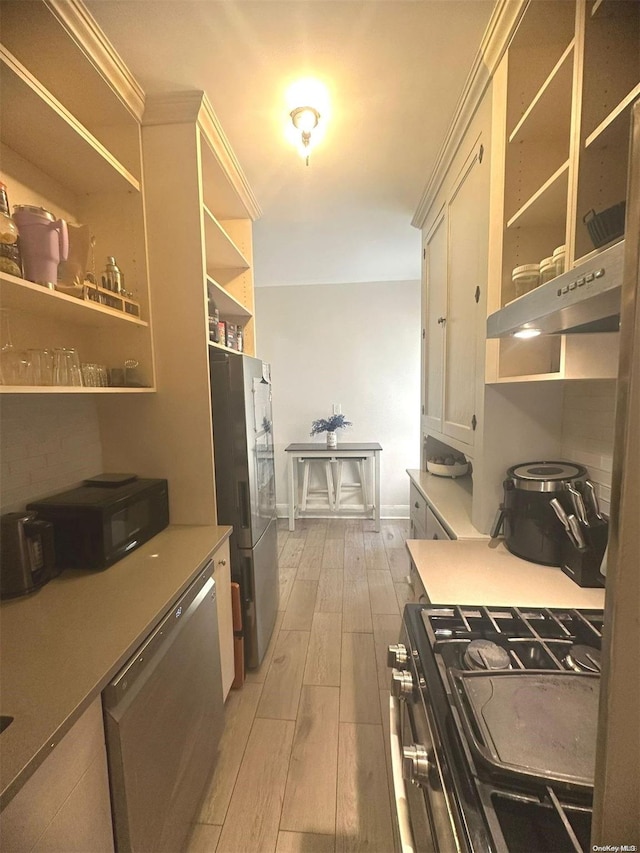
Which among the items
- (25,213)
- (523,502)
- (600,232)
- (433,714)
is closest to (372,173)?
(600,232)

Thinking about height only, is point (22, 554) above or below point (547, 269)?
below

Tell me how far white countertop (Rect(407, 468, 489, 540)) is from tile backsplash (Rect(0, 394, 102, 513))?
1640mm

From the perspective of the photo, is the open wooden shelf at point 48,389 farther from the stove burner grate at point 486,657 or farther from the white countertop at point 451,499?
the white countertop at point 451,499

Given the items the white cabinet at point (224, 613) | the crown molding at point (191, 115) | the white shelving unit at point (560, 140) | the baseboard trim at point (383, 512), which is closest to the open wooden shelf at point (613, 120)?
the white shelving unit at point (560, 140)

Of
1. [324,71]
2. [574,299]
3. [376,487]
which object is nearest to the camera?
[574,299]

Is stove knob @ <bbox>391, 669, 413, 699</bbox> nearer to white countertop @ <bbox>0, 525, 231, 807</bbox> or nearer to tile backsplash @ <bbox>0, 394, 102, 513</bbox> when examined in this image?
white countertop @ <bbox>0, 525, 231, 807</bbox>

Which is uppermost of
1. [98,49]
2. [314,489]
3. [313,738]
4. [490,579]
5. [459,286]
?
[98,49]

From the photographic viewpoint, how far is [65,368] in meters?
1.19

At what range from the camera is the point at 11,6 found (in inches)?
39.7

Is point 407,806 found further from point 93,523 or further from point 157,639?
point 93,523

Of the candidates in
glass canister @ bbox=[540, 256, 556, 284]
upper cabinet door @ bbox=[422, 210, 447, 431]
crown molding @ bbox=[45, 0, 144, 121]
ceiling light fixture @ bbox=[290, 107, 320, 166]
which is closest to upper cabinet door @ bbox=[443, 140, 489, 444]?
upper cabinet door @ bbox=[422, 210, 447, 431]

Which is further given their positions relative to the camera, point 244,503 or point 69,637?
point 244,503

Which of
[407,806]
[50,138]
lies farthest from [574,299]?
[50,138]

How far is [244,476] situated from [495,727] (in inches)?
52.5
